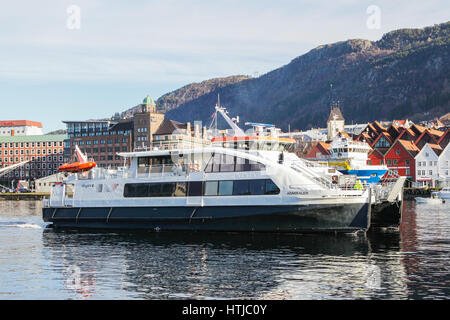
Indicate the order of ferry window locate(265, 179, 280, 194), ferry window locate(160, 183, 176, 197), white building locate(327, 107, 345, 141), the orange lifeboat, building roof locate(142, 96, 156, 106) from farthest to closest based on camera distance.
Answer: white building locate(327, 107, 345, 141) → building roof locate(142, 96, 156, 106) → the orange lifeboat → ferry window locate(160, 183, 176, 197) → ferry window locate(265, 179, 280, 194)

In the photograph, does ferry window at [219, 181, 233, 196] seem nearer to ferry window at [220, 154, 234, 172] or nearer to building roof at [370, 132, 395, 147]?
ferry window at [220, 154, 234, 172]

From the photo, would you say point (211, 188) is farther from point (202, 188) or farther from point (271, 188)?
point (271, 188)

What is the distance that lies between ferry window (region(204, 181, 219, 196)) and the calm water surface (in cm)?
277

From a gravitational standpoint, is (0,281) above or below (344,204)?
below

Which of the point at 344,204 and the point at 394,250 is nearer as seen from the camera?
the point at 394,250

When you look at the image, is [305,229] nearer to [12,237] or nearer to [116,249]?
[116,249]

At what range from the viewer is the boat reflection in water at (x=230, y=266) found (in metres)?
20.1

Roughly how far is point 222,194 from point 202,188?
5.00 ft

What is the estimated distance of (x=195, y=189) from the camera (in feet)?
118

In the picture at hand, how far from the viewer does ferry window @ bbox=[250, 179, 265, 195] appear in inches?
1331

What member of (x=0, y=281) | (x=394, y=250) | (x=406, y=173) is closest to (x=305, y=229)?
(x=394, y=250)

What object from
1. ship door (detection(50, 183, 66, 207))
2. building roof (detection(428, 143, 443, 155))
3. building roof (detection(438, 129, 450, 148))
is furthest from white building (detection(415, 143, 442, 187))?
ship door (detection(50, 183, 66, 207))
